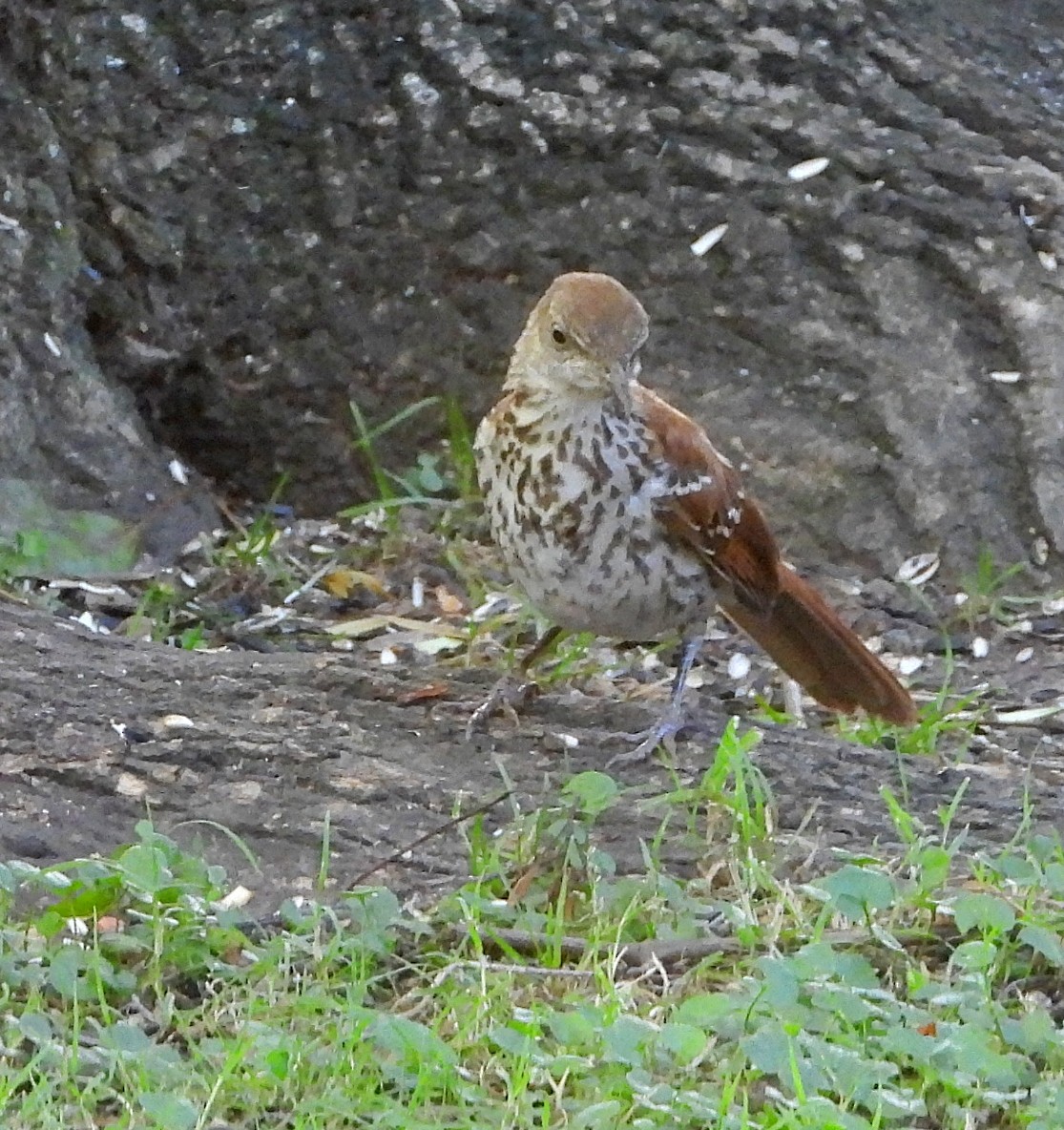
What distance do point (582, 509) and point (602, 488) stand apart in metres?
0.06

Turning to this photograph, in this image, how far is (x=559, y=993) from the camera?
2752mm

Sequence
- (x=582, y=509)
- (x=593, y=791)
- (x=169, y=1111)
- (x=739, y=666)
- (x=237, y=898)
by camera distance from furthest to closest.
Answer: (x=739, y=666)
(x=582, y=509)
(x=593, y=791)
(x=237, y=898)
(x=169, y=1111)

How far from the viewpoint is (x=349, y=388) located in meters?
5.34

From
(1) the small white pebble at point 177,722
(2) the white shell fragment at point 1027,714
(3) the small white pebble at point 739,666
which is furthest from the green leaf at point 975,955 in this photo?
(3) the small white pebble at point 739,666

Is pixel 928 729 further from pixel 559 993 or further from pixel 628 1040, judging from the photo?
pixel 628 1040

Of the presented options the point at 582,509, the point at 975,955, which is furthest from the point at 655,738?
the point at 975,955

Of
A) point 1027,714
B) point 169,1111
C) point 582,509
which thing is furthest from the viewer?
point 1027,714

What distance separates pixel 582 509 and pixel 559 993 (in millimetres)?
1107

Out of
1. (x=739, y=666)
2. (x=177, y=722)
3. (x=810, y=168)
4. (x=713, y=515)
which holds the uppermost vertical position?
(x=810, y=168)

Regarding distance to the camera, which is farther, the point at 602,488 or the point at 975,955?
the point at 602,488

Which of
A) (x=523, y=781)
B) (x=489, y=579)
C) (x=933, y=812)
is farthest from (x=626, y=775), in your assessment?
(x=489, y=579)

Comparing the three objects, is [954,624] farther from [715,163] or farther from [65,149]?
[65,149]

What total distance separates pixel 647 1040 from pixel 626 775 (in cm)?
105

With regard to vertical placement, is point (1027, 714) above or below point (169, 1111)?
below
